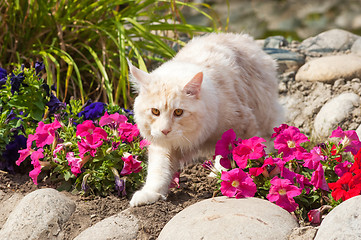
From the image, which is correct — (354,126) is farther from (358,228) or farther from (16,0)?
(16,0)

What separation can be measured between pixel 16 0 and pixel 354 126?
314 centimetres

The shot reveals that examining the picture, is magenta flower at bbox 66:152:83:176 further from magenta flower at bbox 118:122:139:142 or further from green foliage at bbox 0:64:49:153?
green foliage at bbox 0:64:49:153

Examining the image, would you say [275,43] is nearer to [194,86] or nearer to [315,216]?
[194,86]

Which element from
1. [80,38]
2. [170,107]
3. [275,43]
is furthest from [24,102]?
[275,43]

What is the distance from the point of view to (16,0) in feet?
14.1

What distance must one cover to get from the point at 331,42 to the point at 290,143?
3.22 meters

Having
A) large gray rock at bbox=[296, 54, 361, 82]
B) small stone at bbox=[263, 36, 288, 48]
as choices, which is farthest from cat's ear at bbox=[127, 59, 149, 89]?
small stone at bbox=[263, 36, 288, 48]

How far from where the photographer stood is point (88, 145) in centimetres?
287

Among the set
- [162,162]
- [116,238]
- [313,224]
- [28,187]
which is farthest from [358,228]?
[28,187]

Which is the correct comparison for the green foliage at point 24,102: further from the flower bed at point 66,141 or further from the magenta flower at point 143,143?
the magenta flower at point 143,143

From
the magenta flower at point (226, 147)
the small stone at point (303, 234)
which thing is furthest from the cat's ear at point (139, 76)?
the small stone at point (303, 234)

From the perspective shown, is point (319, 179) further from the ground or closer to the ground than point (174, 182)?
further from the ground

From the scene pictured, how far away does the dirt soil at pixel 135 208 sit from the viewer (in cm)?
255

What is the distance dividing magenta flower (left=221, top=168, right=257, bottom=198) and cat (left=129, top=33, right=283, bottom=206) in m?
0.41
